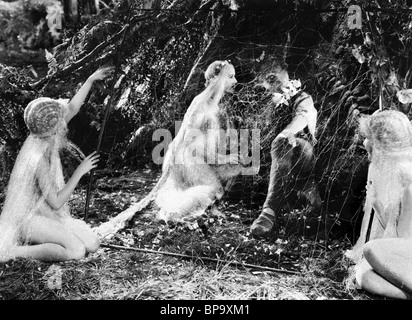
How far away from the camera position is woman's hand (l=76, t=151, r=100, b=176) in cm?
244

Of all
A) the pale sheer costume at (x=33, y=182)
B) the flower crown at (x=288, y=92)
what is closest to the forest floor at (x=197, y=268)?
the pale sheer costume at (x=33, y=182)

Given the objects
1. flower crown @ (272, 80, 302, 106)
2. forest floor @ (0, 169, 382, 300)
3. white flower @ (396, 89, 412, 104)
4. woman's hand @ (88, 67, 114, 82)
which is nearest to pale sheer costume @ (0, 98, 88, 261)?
forest floor @ (0, 169, 382, 300)

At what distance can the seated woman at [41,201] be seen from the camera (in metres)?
2.36

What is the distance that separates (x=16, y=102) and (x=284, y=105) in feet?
4.58

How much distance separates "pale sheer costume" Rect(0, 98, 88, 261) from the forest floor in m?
0.15

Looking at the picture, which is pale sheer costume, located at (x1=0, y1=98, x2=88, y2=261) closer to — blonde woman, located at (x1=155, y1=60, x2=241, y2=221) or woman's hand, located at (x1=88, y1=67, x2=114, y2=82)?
woman's hand, located at (x1=88, y1=67, x2=114, y2=82)

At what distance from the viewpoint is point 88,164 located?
2.47 metres

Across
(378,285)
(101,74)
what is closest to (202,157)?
(101,74)

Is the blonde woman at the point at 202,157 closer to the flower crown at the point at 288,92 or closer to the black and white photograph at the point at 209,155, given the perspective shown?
the black and white photograph at the point at 209,155

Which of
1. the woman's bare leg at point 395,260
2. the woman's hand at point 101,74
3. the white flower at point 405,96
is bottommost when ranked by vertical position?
the woman's bare leg at point 395,260

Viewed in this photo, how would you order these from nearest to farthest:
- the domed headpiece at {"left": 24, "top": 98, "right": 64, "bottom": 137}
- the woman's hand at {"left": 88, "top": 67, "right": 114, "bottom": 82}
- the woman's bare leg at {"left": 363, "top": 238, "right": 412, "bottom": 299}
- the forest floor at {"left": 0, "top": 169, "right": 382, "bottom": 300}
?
1. the woman's bare leg at {"left": 363, "top": 238, "right": 412, "bottom": 299}
2. the forest floor at {"left": 0, "top": 169, "right": 382, "bottom": 300}
3. the domed headpiece at {"left": 24, "top": 98, "right": 64, "bottom": 137}
4. the woman's hand at {"left": 88, "top": 67, "right": 114, "bottom": 82}

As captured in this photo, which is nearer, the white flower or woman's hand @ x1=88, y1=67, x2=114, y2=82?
the white flower

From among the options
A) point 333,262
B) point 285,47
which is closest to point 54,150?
point 285,47

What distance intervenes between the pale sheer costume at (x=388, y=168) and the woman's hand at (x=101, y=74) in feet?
4.31
